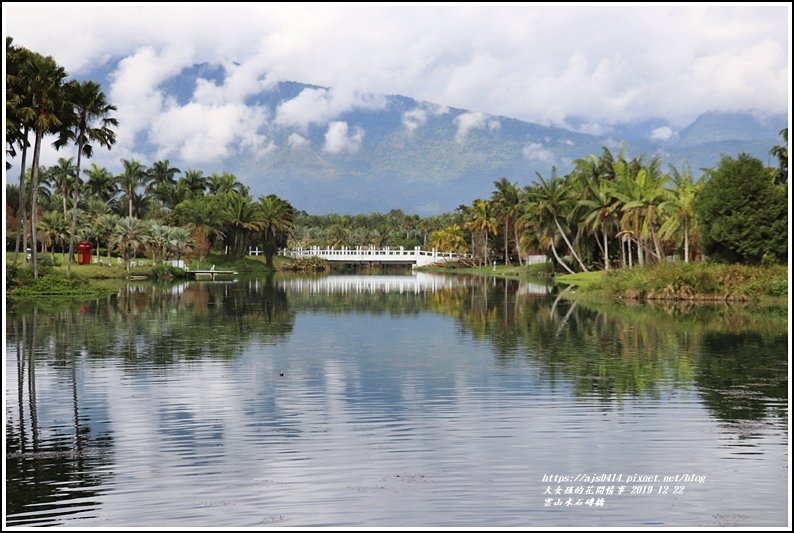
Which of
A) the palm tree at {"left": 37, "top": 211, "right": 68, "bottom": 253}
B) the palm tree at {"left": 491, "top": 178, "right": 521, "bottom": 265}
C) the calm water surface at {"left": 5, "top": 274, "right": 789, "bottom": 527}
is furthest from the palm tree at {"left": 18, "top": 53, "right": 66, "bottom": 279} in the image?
the palm tree at {"left": 491, "top": 178, "right": 521, "bottom": 265}

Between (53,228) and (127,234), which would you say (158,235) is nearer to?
(127,234)

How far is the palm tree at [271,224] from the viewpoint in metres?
128

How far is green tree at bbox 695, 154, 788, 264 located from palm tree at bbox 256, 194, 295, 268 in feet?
262

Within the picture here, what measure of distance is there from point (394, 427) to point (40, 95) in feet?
136

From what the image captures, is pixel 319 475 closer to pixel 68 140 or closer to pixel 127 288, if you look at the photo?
pixel 68 140

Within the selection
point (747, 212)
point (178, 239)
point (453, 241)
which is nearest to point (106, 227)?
point (178, 239)

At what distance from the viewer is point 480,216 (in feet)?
412

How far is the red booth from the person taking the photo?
92250mm

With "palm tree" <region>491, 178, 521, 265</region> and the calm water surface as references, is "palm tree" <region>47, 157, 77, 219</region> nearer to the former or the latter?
"palm tree" <region>491, 178, 521, 265</region>

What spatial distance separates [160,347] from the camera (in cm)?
3048

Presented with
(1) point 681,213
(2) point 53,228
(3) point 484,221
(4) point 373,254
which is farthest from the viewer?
(4) point 373,254

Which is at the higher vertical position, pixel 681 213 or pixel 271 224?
pixel 271 224

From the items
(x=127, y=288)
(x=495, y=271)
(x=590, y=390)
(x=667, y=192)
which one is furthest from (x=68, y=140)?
(x=495, y=271)

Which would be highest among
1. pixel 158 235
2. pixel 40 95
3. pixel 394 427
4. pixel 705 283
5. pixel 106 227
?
pixel 40 95
